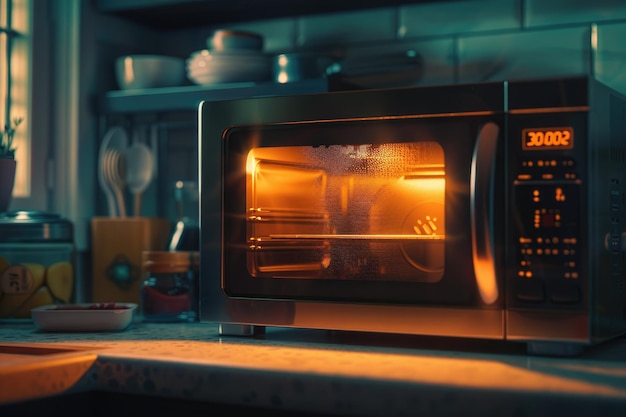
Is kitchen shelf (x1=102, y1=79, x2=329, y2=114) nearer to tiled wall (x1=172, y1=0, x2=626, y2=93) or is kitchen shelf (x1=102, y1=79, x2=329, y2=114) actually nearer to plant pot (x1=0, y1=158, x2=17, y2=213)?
tiled wall (x1=172, y1=0, x2=626, y2=93)

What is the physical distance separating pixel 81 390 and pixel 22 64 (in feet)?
3.34

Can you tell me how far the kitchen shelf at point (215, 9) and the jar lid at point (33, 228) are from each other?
0.51 meters

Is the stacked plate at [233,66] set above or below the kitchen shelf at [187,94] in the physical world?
above

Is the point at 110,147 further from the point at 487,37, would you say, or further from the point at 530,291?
the point at 530,291

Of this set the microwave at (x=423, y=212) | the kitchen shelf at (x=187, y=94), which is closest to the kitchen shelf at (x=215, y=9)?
the kitchen shelf at (x=187, y=94)

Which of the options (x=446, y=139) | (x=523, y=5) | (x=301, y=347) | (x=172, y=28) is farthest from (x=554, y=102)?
(x=172, y=28)

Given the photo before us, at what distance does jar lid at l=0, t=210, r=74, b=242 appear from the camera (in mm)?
1673

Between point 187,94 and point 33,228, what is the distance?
16.7 inches

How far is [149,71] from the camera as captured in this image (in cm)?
196

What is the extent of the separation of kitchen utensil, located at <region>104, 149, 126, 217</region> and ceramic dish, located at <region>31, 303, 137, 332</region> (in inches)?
19.3

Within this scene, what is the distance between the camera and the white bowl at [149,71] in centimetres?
196

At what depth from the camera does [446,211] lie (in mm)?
1246

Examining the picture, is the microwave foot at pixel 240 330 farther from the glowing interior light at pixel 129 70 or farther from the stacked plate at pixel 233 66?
the glowing interior light at pixel 129 70

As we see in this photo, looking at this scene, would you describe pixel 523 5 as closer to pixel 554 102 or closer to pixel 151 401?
pixel 554 102
